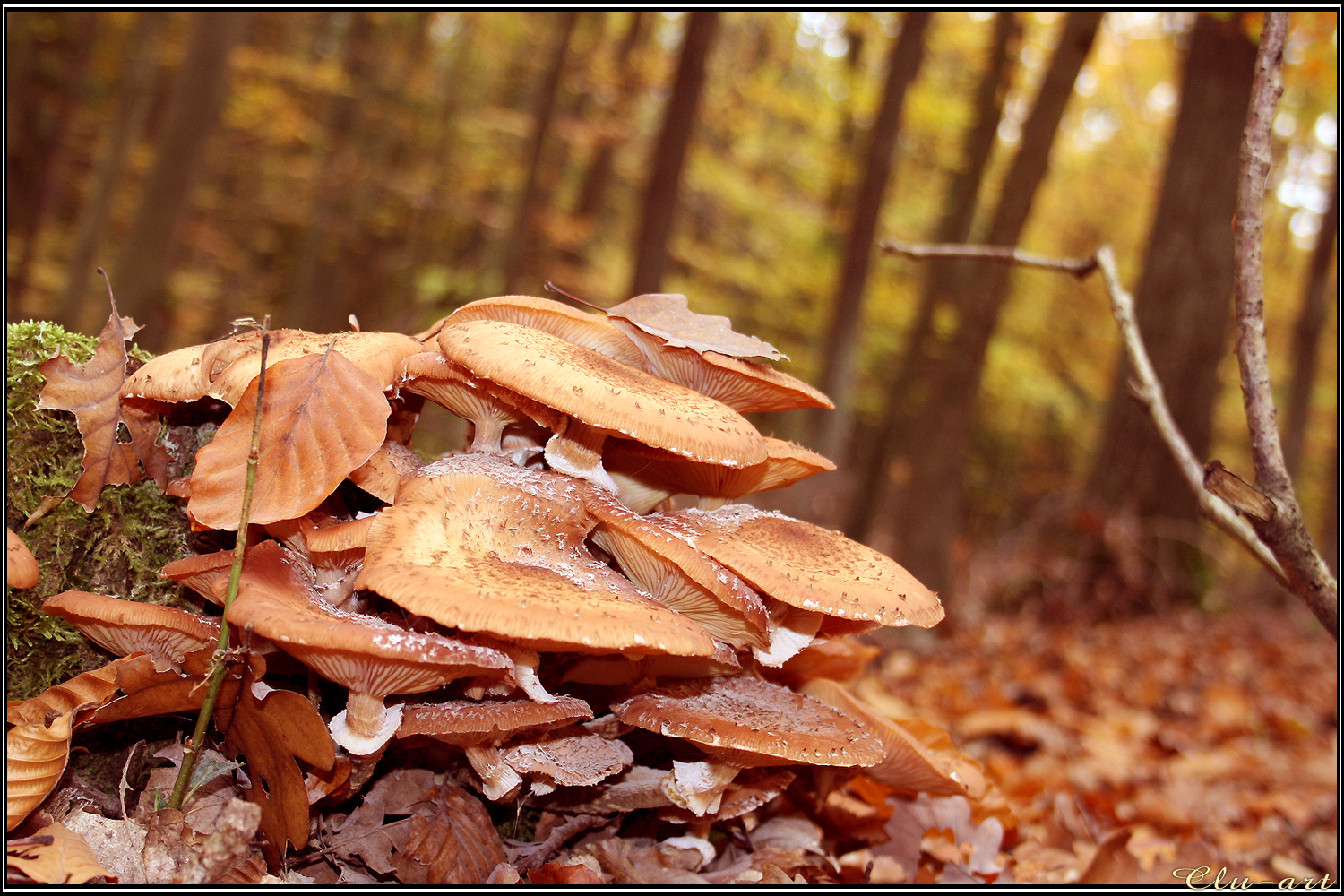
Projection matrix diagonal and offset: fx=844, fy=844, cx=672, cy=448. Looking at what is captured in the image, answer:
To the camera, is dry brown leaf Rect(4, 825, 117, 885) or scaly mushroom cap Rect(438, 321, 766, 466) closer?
dry brown leaf Rect(4, 825, 117, 885)

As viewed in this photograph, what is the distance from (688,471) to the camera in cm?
238

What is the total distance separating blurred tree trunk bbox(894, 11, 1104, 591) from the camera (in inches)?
311

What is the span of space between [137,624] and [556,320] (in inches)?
48.5

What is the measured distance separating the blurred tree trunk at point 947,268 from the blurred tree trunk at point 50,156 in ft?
54.1

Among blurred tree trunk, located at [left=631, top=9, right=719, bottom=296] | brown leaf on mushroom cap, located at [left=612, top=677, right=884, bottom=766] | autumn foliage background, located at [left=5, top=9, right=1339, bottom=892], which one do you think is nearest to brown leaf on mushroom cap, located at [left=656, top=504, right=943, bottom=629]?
brown leaf on mushroom cap, located at [left=612, top=677, right=884, bottom=766]

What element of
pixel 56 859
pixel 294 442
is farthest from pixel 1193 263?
pixel 56 859

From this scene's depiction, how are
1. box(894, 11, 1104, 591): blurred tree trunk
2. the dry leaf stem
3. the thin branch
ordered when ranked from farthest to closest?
box(894, 11, 1104, 591): blurred tree trunk → the thin branch → the dry leaf stem

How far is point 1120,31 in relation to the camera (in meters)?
19.9

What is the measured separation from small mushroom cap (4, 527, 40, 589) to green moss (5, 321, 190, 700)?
0.93 ft

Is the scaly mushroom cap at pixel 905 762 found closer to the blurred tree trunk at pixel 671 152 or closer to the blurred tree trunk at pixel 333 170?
the blurred tree trunk at pixel 671 152

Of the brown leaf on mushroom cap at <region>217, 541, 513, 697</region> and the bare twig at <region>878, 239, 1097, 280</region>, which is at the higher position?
the bare twig at <region>878, 239, 1097, 280</region>

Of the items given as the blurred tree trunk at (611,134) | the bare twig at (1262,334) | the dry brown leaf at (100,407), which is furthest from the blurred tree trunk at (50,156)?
the bare twig at (1262,334)

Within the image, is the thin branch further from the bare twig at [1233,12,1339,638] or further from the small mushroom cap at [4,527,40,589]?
the small mushroom cap at [4,527,40,589]

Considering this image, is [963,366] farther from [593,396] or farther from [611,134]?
[611,134]
